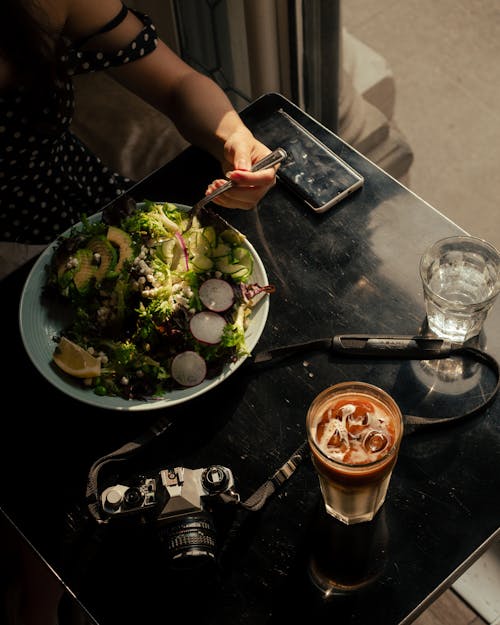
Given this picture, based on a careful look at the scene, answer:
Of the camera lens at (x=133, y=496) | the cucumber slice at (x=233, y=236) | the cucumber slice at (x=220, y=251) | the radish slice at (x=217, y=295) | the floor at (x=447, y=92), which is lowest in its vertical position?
the floor at (x=447, y=92)

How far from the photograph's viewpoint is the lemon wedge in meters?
1.42

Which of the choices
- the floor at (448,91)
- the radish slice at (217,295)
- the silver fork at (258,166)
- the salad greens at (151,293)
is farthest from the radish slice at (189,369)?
the floor at (448,91)

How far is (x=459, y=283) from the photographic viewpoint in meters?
1.54

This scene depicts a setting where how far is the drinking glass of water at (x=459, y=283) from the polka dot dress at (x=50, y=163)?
0.90 metres

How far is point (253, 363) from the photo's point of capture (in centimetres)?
150

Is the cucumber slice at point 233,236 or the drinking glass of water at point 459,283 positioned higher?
the cucumber slice at point 233,236

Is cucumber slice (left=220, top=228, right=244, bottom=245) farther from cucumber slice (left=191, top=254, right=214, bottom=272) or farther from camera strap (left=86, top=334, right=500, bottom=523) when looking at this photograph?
camera strap (left=86, top=334, right=500, bottom=523)

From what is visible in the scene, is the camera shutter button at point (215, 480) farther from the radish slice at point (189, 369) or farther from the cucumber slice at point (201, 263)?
the cucumber slice at point (201, 263)

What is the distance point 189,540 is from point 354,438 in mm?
314

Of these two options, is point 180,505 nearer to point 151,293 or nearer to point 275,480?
point 275,480

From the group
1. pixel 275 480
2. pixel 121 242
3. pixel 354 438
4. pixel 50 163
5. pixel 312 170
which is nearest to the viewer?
pixel 354 438

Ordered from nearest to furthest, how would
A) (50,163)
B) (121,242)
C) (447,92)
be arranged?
1. (121,242)
2. (50,163)
3. (447,92)

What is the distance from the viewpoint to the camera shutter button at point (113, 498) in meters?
1.25

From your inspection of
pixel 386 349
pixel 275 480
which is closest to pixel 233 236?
pixel 386 349
